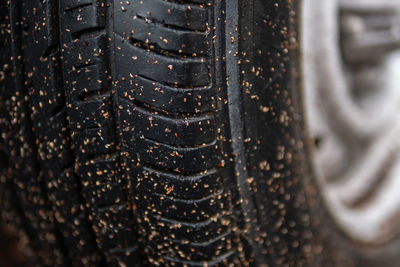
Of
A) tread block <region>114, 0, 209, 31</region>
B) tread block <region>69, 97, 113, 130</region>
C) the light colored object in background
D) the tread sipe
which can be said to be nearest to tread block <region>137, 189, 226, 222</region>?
the tread sipe

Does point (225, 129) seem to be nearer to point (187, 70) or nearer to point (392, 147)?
point (187, 70)

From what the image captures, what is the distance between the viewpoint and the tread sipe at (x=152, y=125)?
0.59 meters

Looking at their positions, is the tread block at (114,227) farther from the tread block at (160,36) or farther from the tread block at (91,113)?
the tread block at (160,36)

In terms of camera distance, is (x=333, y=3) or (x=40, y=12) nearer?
(x=40, y=12)

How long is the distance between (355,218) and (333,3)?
0.56m

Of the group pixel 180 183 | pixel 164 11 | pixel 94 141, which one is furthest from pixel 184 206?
pixel 164 11

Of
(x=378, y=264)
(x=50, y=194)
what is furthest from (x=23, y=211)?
(x=378, y=264)

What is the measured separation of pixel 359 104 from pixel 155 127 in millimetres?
1071

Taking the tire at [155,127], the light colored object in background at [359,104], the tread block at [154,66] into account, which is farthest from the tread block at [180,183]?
the light colored object in background at [359,104]

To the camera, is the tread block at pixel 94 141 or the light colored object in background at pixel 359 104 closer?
the tread block at pixel 94 141

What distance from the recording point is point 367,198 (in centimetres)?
130

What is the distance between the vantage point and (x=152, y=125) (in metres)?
0.60

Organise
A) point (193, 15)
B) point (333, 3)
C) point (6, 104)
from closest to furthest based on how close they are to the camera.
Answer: point (193, 15), point (6, 104), point (333, 3)

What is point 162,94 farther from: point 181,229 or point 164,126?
point 181,229
